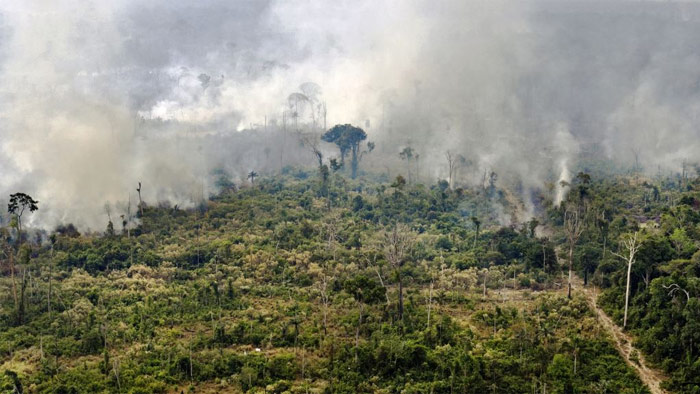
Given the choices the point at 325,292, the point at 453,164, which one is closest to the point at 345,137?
the point at 453,164

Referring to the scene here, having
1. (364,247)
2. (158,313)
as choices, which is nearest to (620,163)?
(364,247)

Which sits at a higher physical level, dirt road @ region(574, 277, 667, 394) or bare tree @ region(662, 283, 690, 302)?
bare tree @ region(662, 283, 690, 302)

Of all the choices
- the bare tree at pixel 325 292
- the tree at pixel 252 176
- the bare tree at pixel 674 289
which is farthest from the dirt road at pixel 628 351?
the tree at pixel 252 176

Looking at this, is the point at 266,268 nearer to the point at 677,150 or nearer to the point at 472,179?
the point at 472,179

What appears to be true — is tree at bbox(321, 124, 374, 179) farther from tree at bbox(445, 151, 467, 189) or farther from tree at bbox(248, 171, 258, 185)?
tree at bbox(248, 171, 258, 185)

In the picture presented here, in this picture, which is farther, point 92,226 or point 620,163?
point 620,163

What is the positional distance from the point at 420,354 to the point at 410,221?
3931cm

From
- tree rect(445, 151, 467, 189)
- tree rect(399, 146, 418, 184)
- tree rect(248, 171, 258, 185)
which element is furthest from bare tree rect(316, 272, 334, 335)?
tree rect(399, 146, 418, 184)

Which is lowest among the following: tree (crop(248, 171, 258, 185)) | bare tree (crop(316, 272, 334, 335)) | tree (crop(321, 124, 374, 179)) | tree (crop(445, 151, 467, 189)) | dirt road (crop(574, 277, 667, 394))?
dirt road (crop(574, 277, 667, 394))

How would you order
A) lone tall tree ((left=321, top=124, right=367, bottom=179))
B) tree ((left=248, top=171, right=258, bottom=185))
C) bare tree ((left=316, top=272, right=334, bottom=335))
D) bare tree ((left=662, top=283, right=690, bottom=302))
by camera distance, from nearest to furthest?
bare tree ((left=662, top=283, right=690, bottom=302)), bare tree ((left=316, top=272, right=334, bottom=335)), tree ((left=248, top=171, right=258, bottom=185)), lone tall tree ((left=321, top=124, right=367, bottom=179))

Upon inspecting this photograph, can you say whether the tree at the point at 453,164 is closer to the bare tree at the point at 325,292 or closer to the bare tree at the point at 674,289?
the bare tree at the point at 325,292

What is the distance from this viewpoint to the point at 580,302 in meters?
45.3

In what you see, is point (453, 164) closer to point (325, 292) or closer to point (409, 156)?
point (409, 156)

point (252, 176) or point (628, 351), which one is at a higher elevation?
point (252, 176)
